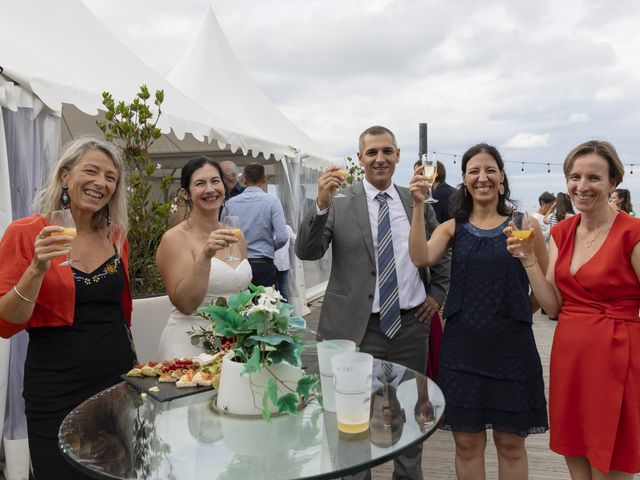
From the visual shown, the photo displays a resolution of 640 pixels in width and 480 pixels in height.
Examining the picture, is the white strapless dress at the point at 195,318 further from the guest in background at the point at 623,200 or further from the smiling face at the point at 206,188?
the guest in background at the point at 623,200

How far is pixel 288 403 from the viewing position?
→ 4.75 feet

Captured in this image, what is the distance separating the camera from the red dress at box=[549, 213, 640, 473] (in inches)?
83.1

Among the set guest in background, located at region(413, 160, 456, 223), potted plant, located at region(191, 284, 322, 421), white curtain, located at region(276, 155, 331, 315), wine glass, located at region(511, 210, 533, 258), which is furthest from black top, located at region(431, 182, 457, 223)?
potted plant, located at region(191, 284, 322, 421)

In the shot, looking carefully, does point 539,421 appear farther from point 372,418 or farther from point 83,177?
point 83,177

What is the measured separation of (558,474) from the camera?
316 centimetres

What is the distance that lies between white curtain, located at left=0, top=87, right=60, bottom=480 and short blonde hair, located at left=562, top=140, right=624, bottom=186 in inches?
124

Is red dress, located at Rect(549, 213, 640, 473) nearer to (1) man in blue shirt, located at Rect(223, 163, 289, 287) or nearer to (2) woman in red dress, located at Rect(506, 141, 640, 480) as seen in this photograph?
(2) woman in red dress, located at Rect(506, 141, 640, 480)

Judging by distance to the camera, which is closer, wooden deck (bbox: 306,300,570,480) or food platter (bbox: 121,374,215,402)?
food platter (bbox: 121,374,215,402)

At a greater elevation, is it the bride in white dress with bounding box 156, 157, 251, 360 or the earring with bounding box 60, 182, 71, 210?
the earring with bounding box 60, 182, 71, 210

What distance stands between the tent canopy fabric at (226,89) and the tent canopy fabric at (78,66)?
78.6 inches

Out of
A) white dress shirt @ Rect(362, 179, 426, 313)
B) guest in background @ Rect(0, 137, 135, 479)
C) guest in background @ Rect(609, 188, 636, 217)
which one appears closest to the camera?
guest in background @ Rect(0, 137, 135, 479)

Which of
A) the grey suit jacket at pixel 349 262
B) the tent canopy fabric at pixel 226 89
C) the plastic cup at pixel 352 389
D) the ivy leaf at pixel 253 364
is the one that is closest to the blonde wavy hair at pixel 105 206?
the grey suit jacket at pixel 349 262

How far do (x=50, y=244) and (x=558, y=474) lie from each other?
10.2 ft

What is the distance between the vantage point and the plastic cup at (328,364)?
1.58m
